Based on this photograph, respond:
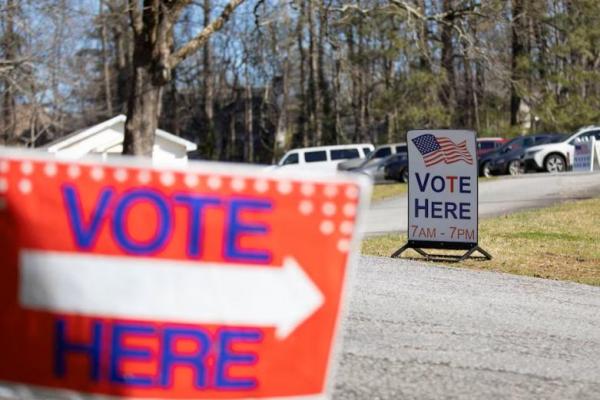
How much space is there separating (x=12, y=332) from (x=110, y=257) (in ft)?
1.20

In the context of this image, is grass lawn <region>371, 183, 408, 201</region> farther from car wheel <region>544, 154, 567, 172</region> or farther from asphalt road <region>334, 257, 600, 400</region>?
asphalt road <region>334, 257, 600, 400</region>

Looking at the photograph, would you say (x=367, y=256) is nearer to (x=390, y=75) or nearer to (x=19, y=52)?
(x=19, y=52)

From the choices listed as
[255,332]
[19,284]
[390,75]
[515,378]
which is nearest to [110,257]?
[19,284]

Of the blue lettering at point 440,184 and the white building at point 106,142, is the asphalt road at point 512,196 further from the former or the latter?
the white building at point 106,142

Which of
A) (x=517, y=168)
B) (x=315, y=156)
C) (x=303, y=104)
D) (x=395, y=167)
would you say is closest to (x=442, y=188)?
(x=517, y=168)

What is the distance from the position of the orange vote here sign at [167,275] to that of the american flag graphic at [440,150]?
983cm

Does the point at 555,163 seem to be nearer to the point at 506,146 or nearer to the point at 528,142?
the point at 528,142

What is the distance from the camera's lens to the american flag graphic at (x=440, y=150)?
12.6 m

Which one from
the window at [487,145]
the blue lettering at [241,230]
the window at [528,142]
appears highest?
the blue lettering at [241,230]

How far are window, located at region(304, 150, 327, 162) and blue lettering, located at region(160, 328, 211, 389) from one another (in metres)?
37.8

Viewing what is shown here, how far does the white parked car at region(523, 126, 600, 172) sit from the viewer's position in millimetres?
33438

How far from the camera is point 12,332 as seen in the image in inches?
114

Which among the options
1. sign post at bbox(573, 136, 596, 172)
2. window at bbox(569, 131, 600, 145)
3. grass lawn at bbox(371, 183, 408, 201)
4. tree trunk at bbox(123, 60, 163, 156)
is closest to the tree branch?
tree trunk at bbox(123, 60, 163, 156)

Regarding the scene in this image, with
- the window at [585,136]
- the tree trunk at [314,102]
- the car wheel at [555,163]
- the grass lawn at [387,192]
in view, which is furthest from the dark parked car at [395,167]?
the tree trunk at [314,102]
